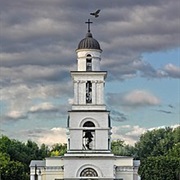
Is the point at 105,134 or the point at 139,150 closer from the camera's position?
the point at 105,134

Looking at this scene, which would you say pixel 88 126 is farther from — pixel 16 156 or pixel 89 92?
pixel 16 156

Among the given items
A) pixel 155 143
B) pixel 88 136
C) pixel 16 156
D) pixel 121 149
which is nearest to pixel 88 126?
pixel 88 136

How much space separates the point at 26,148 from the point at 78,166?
4490 centimetres

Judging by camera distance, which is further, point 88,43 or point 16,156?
point 16,156

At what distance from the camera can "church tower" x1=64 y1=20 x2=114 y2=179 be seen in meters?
68.4

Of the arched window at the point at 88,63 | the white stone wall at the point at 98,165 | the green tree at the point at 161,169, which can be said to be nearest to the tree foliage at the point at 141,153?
the green tree at the point at 161,169

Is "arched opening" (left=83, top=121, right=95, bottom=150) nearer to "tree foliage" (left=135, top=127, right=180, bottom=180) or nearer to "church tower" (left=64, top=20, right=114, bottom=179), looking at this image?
"church tower" (left=64, top=20, right=114, bottom=179)

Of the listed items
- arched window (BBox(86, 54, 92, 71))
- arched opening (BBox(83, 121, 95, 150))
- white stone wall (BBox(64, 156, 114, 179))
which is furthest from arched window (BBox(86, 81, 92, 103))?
white stone wall (BBox(64, 156, 114, 179))

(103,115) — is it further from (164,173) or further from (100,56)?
(164,173)

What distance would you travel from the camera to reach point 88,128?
68.5 m


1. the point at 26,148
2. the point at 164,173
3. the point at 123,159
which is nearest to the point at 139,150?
the point at 26,148

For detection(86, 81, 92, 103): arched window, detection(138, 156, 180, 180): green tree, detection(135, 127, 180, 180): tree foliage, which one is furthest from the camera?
detection(135, 127, 180, 180): tree foliage

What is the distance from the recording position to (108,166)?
68.4 m

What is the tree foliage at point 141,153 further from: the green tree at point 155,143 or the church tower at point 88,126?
the church tower at point 88,126
